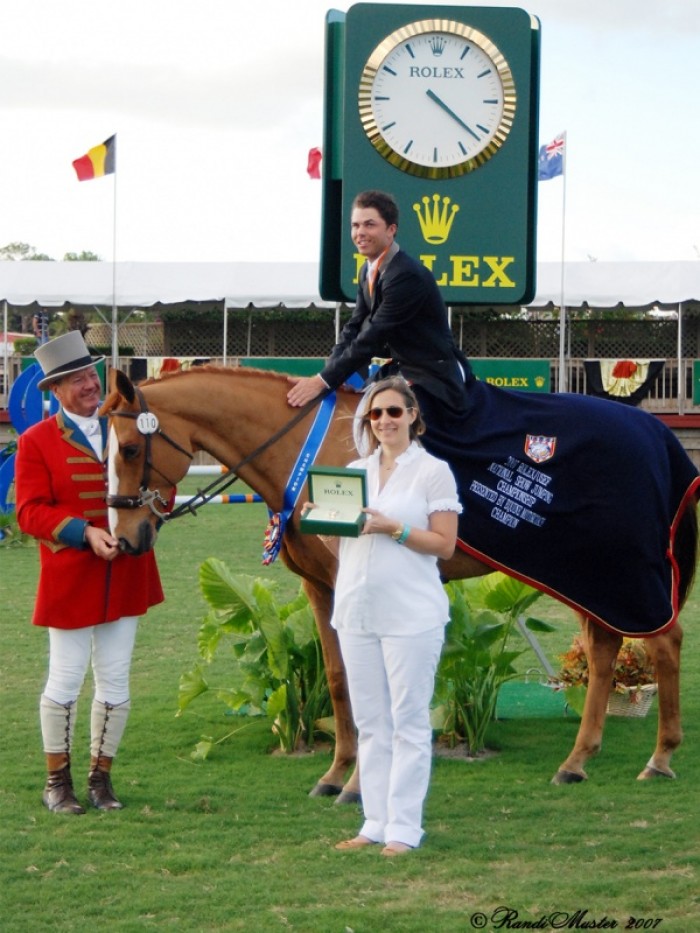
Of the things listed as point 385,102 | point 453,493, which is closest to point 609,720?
point 453,493

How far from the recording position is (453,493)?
15.7 ft

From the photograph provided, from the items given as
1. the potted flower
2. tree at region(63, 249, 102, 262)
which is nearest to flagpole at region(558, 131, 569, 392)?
the potted flower

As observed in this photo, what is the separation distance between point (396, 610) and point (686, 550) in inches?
101

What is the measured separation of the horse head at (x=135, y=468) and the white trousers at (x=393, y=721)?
3.38ft

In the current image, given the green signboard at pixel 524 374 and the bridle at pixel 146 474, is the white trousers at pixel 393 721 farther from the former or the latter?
the green signboard at pixel 524 374

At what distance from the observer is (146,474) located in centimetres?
538

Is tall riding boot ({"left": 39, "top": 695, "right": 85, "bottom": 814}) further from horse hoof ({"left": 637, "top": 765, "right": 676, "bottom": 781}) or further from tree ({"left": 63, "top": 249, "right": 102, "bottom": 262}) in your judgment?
tree ({"left": 63, "top": 249, "right": 102, "bottom": 262})

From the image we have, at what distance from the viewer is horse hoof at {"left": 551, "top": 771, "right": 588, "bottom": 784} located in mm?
6102

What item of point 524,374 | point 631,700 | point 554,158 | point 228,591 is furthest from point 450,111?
point 554,158

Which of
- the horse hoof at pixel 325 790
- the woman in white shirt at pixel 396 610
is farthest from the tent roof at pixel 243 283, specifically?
the woman in white shirt at pixel 396 610

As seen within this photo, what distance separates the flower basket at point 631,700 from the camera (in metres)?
7.46

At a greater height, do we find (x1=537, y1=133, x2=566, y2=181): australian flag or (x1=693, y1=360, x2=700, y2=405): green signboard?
(x1=537, y1=133, x2=566, y2=181): australian flag

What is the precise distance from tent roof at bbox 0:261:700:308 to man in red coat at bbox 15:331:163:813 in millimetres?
19196
